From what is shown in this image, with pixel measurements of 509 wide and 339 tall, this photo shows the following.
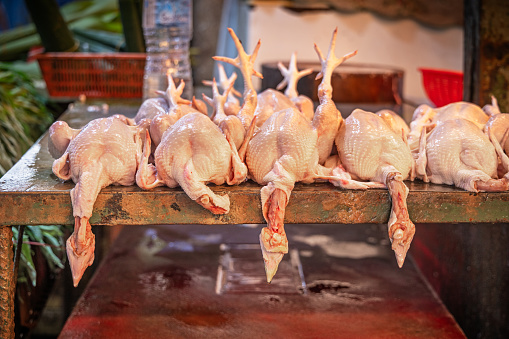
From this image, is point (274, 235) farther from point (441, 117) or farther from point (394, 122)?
point (441, 117)

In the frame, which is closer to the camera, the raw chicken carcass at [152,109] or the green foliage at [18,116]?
the raw chicken carcass at [152,109]

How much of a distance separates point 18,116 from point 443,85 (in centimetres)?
306

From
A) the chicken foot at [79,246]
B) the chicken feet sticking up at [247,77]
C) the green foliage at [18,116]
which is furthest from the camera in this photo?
the green foliage at [18,116]

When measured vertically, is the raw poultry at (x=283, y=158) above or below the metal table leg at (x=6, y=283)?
above

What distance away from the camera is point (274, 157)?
2.19 meters

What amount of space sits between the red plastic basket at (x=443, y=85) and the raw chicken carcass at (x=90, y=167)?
98.1 inches

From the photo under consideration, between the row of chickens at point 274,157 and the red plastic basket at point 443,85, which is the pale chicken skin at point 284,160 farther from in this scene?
the red plastic basket at point 443,85

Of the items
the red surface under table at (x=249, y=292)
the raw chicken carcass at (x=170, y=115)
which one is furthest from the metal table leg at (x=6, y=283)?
the raw chicken carcass at (x=170, y=115)

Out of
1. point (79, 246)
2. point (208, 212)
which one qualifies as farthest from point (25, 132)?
point (208, 212)

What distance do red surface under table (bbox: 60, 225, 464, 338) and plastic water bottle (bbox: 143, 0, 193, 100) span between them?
1.12 metres

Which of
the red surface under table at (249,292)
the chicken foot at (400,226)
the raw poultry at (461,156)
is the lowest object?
the red surface under table at (249,292)

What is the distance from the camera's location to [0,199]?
2.07 m

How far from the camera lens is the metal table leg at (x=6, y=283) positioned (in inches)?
84.7

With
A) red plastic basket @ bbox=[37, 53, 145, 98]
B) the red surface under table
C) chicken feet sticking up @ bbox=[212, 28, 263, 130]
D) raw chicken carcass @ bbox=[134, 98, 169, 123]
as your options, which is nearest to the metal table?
chicken feet sticking up @ bbox=[212, 28, 263, 130]
